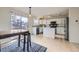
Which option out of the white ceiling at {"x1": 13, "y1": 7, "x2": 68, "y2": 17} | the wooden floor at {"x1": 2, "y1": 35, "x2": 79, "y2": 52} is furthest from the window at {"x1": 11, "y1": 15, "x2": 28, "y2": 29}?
the wooden floor at {"x1": 2, "y1": 35, "x2": 79, "y2": 52}

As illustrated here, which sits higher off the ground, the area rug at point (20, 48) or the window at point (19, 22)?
the window at point (19, 22)

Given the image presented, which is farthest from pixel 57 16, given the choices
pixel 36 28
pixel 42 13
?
pixel 36 28

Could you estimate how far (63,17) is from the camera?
2635 millimetres

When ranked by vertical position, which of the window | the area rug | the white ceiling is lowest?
the area rug

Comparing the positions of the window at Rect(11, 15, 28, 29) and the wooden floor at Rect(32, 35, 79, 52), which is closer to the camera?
the window at Rect(11, 15, 28, 29)

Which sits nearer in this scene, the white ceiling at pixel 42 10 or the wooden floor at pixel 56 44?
the white ceiling at pixel 42 10

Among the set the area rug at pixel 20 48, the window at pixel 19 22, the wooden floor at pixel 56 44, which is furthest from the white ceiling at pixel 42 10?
the area rug at pixel 20 48

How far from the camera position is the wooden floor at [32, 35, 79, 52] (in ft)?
7.79

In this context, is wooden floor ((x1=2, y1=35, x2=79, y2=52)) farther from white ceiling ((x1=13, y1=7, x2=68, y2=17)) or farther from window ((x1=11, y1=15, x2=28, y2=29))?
white ceiling ((x1=13, y1=7, x2=68, y2=17))

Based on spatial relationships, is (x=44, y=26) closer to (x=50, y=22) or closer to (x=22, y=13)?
(x=50, y=22)

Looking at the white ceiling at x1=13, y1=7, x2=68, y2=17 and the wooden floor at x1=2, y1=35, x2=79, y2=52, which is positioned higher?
the white ceiling at x1=13, y1=7, x2=68, y2=17

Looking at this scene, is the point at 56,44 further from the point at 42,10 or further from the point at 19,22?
the point at 19,22

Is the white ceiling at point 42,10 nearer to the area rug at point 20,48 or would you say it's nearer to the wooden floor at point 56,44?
the wooden floor at point 56,44

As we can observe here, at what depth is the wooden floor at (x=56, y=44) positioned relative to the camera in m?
2.38
